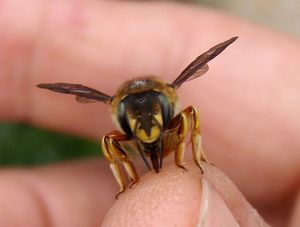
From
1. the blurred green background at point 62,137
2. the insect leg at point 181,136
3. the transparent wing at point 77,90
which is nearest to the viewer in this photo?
the insect leg at point 181,136

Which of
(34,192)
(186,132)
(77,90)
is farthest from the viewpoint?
(34,192)

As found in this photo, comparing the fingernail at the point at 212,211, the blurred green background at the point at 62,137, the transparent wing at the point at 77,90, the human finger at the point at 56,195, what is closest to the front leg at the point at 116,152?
the transparent wing at the point at 77,90

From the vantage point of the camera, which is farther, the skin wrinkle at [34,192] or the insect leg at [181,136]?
the skin wrinkle at [34,192]

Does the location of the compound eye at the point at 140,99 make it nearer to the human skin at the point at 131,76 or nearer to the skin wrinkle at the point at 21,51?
the human skin at the point at 131,76

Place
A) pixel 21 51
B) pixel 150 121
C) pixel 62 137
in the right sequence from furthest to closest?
pixel 62 137 → pixel 21 51 → pixel 150 121

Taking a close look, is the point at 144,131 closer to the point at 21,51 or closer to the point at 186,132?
the point at 186,132

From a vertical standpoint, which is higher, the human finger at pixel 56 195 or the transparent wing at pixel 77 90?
the transparent wing at pixel 77 90

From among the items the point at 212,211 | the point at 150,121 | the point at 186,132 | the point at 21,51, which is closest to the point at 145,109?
the point at 150,121
